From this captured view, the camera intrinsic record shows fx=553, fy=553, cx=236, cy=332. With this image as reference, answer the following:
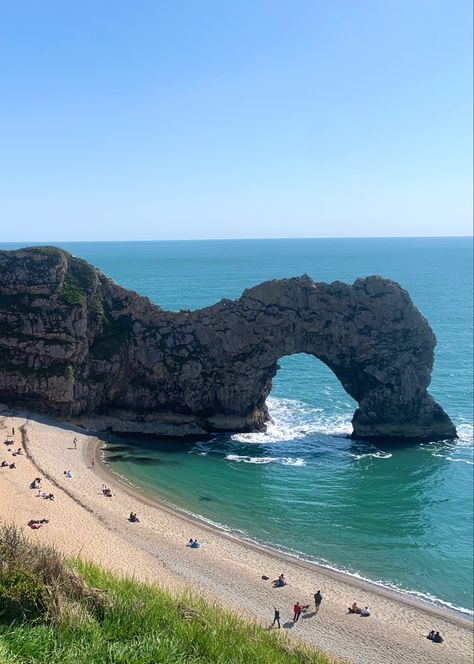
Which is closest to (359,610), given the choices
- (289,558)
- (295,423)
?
(289,558)

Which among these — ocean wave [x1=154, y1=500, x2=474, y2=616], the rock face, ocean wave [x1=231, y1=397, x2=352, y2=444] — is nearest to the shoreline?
ocean wave [x1=154, y1=500, x2=474, y2=616]

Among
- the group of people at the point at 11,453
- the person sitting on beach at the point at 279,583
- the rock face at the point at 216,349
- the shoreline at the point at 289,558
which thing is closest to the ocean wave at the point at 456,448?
the rock face at the point at 216,349

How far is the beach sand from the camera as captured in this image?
2900 centimetres

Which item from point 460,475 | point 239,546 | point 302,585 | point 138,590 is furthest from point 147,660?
point 460,475

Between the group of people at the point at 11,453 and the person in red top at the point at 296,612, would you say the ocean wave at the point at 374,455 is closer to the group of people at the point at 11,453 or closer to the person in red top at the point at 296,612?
the person in red top at the point at 296,612

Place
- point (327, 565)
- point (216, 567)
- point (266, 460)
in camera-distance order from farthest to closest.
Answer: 1. point (266, 460)
2. point (327, 565)
3. point (216, 567)

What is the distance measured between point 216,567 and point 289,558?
17.2ft

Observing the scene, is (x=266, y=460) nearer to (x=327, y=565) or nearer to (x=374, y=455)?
(x=374, y=455)

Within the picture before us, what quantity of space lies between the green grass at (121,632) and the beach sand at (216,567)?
6.27m

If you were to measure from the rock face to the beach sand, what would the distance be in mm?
12988

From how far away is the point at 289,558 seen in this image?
3694 centimetres

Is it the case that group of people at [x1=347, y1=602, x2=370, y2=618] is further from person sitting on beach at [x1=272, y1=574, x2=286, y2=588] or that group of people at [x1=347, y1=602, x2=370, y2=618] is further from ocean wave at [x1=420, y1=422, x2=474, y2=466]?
ocean wave at [x1=420, y1=422, x2=474, y2=466]

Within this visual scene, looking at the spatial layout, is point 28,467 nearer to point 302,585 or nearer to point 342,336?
point 302,585

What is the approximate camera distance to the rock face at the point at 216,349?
59.1 m
